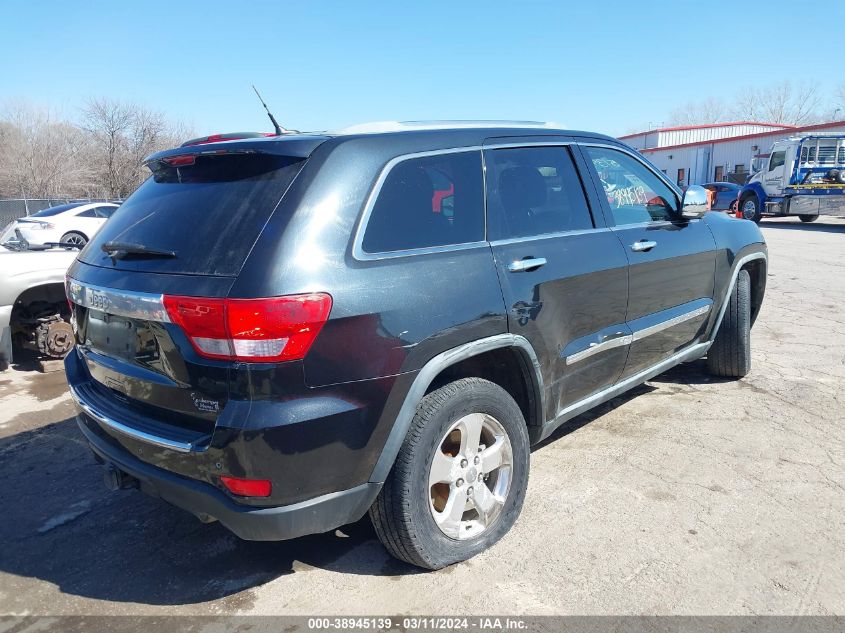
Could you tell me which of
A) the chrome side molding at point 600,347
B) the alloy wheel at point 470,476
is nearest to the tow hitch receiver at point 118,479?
the alloy wheel at point 470,476

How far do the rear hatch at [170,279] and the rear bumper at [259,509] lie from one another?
0.17 meters

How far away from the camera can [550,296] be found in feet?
9.97

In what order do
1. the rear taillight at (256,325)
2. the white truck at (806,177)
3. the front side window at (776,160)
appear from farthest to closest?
the front side window at (776,160)
the white truck at (806,177)
the rear taillight at (256,325)

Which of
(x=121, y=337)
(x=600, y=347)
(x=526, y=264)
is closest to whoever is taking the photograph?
(x=121, y=337)

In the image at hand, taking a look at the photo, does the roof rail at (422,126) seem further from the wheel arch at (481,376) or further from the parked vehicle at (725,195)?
the parked vehicle at (725,195)

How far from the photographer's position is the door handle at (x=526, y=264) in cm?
288

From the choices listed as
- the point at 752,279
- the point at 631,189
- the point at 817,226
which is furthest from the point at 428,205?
the point at 817,226

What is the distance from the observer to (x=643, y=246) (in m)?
3.72

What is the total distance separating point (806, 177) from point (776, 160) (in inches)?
51.5

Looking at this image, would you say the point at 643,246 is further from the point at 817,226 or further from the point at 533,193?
the point at 817,226

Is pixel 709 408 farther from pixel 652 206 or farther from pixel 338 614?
pixel 338 614

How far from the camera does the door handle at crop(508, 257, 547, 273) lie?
2.88m

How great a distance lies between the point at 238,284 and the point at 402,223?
28.7 inches

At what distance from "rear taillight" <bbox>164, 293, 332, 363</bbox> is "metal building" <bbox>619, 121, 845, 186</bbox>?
1001 inches
